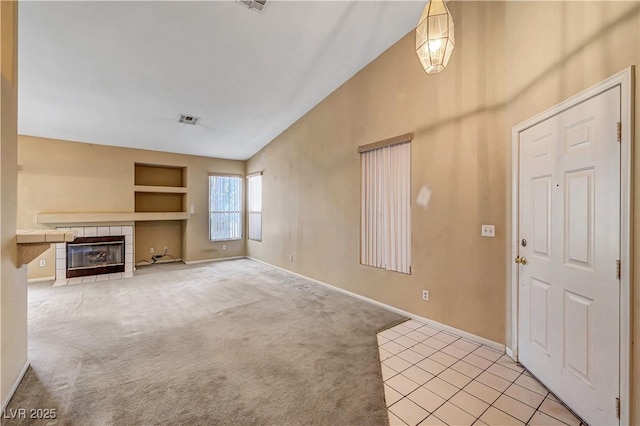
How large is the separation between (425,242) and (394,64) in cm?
236

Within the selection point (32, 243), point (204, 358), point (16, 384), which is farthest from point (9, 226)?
point (204, 358)

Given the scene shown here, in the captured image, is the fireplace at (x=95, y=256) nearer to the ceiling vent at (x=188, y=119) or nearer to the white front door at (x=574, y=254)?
the ceiling vent at (x=188, y=119)

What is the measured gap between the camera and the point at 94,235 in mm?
5543

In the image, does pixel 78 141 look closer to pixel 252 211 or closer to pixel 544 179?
pixel 252 211

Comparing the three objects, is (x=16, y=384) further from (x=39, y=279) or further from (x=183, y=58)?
(x=39, y=279)

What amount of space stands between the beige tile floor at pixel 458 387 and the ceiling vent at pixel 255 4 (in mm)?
3651

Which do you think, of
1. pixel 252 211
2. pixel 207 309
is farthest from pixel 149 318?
pixel 252 211

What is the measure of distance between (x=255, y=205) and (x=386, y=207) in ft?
14.1

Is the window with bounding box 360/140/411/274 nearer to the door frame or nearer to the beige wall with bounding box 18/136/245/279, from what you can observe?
the door frame

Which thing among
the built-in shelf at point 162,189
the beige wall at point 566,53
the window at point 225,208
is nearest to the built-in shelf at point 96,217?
the built-in shelf at point 162,189

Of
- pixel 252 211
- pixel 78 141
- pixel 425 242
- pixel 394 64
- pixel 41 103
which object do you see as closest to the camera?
pixel 425 242

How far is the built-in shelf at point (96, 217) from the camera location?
5020 mm

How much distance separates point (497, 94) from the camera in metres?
2.65

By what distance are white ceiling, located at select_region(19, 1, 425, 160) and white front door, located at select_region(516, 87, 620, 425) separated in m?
2.13
